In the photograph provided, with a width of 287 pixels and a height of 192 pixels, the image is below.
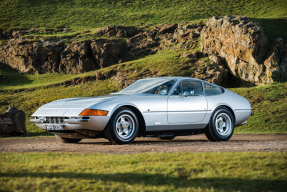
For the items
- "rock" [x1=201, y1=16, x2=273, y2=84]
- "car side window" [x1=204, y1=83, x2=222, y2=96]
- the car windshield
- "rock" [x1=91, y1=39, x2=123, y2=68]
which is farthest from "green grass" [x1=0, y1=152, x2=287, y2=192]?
"rock" [x1=91, y1=39, x2=123, y2=68]

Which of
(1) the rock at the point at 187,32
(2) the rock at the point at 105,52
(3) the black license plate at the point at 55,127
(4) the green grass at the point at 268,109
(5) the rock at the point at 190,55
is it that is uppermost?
(1) the rock at the point at 187,32

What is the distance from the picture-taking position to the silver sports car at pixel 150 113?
6312mm

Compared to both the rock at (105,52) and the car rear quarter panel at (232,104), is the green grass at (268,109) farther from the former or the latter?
the rock at (105,52)

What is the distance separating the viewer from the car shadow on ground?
121 inches

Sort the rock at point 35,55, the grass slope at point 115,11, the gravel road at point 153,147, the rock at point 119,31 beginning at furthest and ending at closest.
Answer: the grass slope at point 115,11 < the rock at point 119,31 < the rock at point 35,55 < the gravel road at point 153,147

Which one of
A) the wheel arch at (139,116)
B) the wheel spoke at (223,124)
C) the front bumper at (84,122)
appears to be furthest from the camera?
the wheel spoke at (223,124)

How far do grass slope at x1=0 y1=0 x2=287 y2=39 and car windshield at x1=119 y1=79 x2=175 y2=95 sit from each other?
135 feet

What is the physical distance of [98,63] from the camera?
1412 inches

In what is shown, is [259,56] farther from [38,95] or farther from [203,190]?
[203,190]

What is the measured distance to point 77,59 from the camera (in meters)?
36.3

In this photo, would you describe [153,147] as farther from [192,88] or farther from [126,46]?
[126,46]

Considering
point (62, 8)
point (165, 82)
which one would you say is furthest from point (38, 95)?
point (62, 8)

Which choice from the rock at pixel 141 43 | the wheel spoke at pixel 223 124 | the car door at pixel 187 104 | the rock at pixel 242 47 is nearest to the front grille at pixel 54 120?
the car door at pixel 187 104

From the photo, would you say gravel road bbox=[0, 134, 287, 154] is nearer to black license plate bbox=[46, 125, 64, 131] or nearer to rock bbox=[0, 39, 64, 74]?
black license plate bbox=[46, 125, 64, 131]
